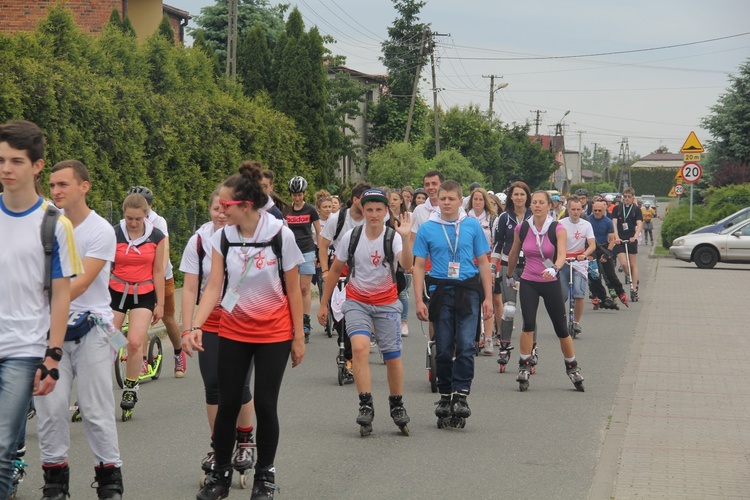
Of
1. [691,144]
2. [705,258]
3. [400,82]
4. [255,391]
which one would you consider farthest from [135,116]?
[400,82]

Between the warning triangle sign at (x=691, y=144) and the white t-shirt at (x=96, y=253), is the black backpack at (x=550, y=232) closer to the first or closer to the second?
the white t-shirt at (x=96, y=253)

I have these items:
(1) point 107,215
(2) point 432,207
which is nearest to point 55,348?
(2) point 432,207

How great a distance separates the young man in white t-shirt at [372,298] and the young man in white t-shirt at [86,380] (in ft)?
9.27

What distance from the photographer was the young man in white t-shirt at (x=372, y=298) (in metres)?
8.47

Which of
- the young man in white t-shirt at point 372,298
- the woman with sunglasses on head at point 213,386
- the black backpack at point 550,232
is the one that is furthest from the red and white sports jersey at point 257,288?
the black backpack at point 550,232

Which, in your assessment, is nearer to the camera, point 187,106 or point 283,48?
point 187,106

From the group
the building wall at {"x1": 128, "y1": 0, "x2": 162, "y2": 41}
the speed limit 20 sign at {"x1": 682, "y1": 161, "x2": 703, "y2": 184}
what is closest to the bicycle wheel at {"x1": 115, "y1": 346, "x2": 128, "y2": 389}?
the speed limit 20 sign at {"x1": 682, "y1": 161, "x2": 703, "y2": 184}

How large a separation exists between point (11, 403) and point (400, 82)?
6123cm

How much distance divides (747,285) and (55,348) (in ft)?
78.0

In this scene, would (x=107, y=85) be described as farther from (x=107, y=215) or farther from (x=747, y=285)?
(x=747, y=285)

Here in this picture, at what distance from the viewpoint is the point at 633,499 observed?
21.4 ft

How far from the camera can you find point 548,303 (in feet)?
35.2

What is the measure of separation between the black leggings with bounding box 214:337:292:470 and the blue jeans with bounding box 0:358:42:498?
1419mm

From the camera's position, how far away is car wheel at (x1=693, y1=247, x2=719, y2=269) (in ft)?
110
